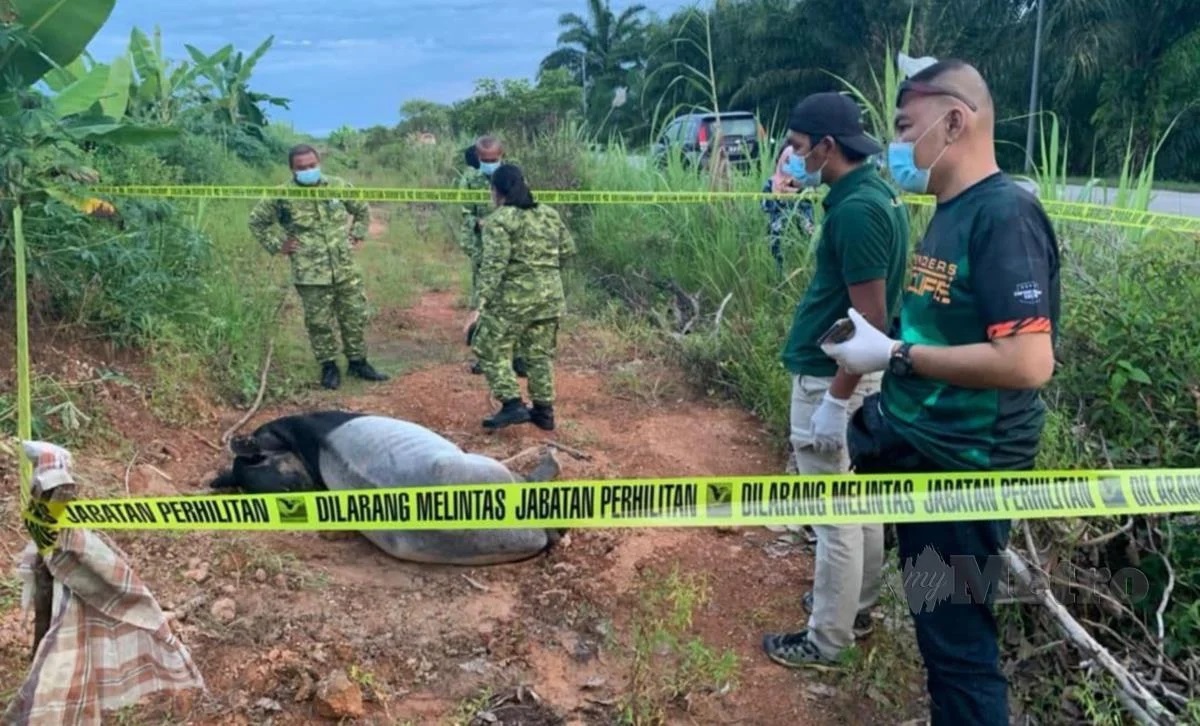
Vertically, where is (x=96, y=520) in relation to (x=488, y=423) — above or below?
above

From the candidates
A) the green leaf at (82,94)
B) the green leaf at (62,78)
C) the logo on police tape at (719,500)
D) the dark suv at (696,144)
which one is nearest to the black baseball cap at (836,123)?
the logo on police tape at (719,500)

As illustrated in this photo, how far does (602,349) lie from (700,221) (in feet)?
4.41

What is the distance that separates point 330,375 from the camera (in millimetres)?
6375

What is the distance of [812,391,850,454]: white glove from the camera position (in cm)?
279

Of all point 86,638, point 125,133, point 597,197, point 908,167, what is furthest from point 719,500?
point 597,197

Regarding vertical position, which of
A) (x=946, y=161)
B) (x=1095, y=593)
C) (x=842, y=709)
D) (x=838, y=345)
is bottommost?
(x=842, y=709)

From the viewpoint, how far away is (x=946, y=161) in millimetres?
2117

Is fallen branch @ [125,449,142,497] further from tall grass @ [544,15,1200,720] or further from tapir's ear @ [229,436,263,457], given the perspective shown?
tall grass @ [544,15,1200,720]

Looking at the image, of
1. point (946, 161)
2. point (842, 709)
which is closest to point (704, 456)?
point (842, 709)

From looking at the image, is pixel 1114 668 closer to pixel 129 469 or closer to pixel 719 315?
pixel 719 315

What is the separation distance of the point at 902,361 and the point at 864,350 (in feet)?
0.39

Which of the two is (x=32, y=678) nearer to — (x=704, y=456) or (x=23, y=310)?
(x=23, y=310)

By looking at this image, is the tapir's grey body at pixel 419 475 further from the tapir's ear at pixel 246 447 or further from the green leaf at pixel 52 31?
the green leaf at pixel 52 31

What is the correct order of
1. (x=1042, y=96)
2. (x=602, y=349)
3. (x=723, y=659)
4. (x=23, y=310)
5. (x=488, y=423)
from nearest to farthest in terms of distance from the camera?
(x=23, y=310), (x=723, y=659), (x=488, y=423), (x=602, y=349), (x=1042, y=96)
